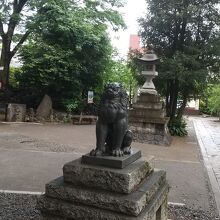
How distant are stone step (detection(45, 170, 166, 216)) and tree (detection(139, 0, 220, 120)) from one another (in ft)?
40.1

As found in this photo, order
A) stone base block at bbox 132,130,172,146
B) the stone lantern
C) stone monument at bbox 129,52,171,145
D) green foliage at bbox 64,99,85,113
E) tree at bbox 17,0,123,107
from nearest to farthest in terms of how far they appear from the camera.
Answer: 1. stone base block at bbox 132,130,172,146
2. stone monument at bbox 129,52,171,145
3. the stone lantern
4. tree at bbox 17,0,123,107
5. green foliage at bbox 64,99,85,113

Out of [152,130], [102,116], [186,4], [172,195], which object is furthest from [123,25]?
[102,116]

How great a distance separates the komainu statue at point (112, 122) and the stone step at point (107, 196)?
1.47 ft

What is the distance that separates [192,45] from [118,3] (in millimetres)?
6660

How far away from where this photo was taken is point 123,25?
70.0 feet

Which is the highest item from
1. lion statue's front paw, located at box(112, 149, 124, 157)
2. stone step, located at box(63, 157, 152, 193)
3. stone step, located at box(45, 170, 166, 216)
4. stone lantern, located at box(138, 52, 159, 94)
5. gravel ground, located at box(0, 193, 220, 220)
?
stone lantern, located at box(138, 52, 159, 94)

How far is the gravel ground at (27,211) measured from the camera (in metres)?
4.83

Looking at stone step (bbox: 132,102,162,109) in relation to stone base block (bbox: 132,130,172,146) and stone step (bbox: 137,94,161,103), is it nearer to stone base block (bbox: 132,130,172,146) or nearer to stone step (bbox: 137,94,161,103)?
stone step (bbox: 137,94,161,103)

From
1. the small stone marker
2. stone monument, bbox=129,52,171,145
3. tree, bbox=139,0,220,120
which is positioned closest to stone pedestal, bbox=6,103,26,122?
the small stone marker

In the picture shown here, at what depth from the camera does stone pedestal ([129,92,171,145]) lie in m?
13.7

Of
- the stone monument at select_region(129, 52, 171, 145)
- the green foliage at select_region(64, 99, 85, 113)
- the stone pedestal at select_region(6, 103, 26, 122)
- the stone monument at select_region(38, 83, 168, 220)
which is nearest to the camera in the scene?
the stone monument at select_region(38, 83, 168, 220)

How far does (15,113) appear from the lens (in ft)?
57.6

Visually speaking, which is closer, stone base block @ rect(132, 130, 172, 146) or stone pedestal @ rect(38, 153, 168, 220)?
stone pedestal @ rect(38, 153, 168, 220)

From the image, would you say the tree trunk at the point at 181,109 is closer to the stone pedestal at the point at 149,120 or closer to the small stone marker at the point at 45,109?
the stone pedestal at the point at 149,120
